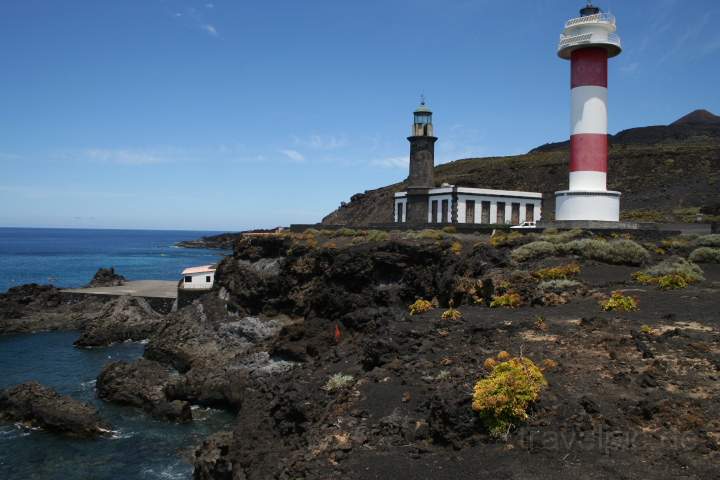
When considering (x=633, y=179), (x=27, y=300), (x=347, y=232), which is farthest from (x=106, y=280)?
(x=633, y=179)

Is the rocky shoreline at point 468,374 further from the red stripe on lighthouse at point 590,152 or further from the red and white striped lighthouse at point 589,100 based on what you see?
the red stripe on lighthouse at point 590,152

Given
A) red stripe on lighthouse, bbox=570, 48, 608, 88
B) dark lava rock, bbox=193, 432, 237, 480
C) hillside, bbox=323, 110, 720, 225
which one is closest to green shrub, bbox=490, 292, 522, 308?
dark lava rock, bbox=193, 432, 237, 480

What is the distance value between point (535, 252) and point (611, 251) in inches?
103

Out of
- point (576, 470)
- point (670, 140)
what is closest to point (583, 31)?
point (576, 470)

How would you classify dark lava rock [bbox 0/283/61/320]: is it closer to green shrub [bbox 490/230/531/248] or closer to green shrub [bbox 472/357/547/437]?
green shrub [bbox 490/230/531/248]

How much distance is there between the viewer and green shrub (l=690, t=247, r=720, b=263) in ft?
69.9

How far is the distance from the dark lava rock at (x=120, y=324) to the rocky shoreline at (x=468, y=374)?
6510mm

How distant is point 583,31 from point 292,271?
1799 centimetres

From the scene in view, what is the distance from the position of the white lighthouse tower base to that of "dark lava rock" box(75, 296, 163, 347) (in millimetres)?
21455

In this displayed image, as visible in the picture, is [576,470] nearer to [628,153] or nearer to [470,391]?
[470,391]

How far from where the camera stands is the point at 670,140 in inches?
3903

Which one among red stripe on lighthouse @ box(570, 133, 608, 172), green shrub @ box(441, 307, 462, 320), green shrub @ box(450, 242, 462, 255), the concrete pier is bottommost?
the concrete pier

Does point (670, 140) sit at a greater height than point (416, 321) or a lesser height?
greater

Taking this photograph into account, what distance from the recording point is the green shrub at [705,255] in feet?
69.9
